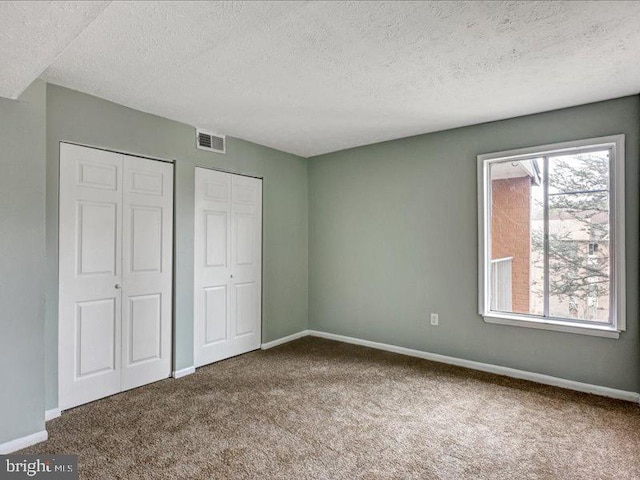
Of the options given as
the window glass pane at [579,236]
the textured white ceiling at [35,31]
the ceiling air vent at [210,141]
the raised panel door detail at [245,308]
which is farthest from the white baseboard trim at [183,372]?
the window glass pane at [579,236]

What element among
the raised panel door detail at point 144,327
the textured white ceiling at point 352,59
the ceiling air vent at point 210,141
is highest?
the textured white ceiling at point 352,59

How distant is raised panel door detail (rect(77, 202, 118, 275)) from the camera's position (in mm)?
2818

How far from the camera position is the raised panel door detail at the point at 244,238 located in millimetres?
4125

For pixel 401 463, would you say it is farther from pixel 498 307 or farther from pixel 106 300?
pixel 106 300

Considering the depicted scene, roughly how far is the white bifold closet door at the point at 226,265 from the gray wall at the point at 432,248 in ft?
3.23

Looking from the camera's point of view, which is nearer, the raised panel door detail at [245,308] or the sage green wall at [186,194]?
the sage green wall at [186,194]

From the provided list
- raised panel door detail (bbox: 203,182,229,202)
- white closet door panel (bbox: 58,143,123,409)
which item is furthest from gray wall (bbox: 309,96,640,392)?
white closet door panel (bbox: 58,143,123,409)

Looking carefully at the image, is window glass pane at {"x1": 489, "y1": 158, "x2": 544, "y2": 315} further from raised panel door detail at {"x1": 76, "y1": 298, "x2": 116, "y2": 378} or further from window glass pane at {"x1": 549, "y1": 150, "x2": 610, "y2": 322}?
raised panel door detail at {"x1": 76, "y1": 298, "x2": 116, "y2": 378}

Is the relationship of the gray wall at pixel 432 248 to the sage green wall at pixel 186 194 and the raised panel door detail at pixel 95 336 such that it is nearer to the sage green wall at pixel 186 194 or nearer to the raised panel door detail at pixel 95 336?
the sage green wall at pixel 186 194

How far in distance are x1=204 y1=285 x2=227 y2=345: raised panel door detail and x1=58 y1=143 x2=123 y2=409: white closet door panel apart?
90 cm

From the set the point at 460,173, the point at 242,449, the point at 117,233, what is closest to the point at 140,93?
the point at 117,233

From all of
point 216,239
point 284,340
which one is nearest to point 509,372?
point 284,340

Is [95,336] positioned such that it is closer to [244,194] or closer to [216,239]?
[216,239]

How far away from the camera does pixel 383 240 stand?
14.2ft
